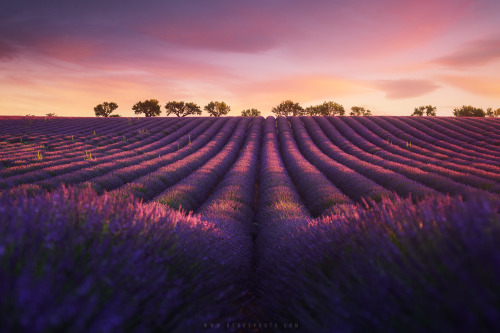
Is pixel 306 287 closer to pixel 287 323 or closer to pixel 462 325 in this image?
pixel 287 323

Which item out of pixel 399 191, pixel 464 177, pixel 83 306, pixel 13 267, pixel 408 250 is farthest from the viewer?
pixel 464 177

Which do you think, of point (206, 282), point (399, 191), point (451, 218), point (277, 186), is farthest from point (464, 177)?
point (206, 282)

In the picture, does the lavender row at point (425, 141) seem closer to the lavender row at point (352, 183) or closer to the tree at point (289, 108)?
the lavender row at point (352, 183)

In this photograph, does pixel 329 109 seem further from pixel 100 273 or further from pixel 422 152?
pixel 100 273

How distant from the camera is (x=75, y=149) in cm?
1532

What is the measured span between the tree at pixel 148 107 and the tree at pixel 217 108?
40.4ft

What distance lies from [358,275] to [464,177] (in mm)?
9233

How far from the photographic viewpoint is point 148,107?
191ft

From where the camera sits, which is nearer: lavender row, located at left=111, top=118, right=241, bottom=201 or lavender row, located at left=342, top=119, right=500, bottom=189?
lavender row, located at left=111, top=118, right=241, bottom=201

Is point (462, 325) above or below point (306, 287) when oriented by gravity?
above

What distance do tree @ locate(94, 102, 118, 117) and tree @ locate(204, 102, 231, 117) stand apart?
66.7 ft

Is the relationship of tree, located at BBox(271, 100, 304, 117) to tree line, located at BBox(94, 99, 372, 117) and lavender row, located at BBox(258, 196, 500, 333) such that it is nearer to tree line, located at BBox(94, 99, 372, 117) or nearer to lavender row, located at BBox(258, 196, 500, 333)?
tree line, located at BBox(94, 99, 372, 117)

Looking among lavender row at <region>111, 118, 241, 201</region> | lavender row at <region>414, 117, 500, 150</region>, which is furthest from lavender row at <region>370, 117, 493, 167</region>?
lavender row at <region>111, 118, 241, 201</region>

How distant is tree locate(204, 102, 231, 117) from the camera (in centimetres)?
6550
